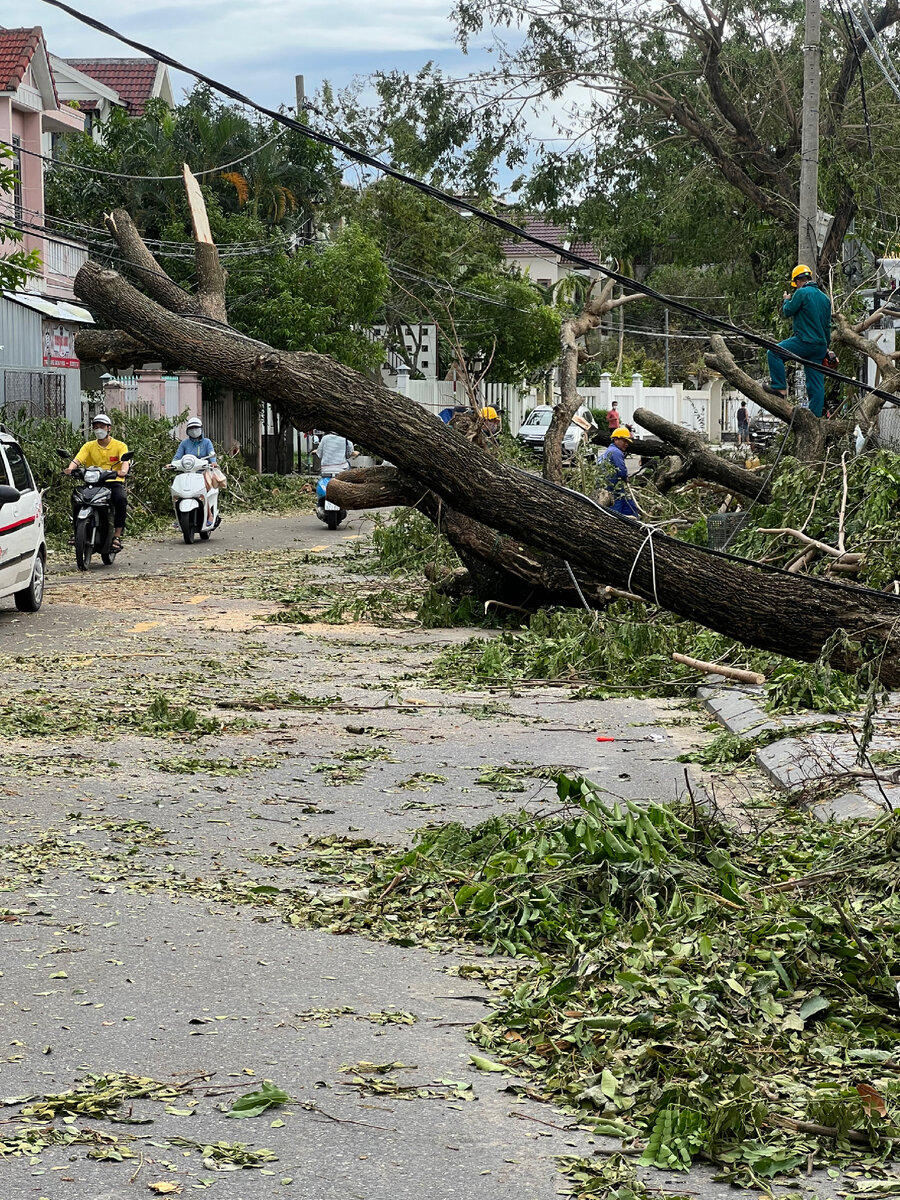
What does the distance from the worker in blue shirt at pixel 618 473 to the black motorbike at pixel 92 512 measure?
6.01 metres

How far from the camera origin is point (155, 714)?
9859 millimetres

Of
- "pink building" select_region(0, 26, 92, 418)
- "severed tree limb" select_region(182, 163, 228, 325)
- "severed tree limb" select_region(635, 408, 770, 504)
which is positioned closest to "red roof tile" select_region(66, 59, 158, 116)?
"pink building" select_region(0, 26, 92, 418)

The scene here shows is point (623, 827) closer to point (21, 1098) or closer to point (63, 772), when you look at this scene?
point (21, 1098)

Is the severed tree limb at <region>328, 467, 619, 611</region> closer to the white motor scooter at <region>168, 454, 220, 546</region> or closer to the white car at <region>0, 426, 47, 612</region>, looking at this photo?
the white car at <region>0, 426, 47, 612</region>

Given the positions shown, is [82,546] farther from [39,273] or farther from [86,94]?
[86,94]

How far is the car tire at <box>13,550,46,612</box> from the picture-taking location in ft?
48.9

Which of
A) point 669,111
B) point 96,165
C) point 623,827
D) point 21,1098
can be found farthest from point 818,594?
point 96,165

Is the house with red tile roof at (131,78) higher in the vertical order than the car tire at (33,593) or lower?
higher

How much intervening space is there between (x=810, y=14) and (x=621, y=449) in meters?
7.38

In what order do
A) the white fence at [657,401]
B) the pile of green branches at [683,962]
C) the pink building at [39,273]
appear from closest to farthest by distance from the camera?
the pile of green branches at [683,962], the pink building at [39,273], the white fence at [657,401]

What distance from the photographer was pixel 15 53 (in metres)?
33.4

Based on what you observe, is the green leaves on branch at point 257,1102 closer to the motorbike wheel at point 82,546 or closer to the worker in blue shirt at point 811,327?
the worker in blue shirt at point 811,327

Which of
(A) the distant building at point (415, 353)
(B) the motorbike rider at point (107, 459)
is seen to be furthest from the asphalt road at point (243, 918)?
(A) the distant building at point (415, 353)

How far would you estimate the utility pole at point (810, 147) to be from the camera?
21109 mm
